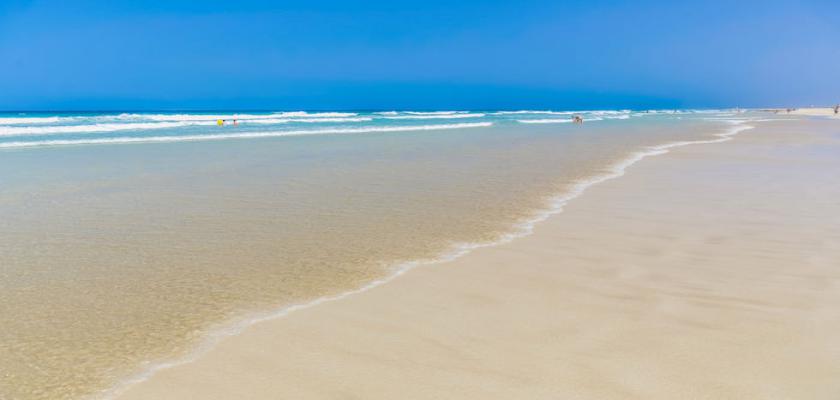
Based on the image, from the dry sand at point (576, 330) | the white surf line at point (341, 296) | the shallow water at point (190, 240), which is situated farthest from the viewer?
the shallow water at point (190, 240)

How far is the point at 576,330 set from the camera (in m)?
3.91

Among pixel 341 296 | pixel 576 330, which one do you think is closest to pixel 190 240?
pixel 341 296

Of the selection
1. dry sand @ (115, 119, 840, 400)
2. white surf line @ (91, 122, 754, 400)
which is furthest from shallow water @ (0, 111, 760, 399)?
dry sand @ (115, 119, 840, 400)

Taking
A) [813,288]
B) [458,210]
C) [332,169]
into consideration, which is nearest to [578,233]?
[458,210]

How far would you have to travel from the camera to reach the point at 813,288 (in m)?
4.77

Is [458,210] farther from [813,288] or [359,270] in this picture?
[813,288]

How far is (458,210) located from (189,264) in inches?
148

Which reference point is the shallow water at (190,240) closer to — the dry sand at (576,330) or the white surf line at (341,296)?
the white surf line at (341,296)

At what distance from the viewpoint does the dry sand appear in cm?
316

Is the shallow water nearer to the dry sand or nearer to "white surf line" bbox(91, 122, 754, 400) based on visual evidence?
"white surf line" bbox(91, 122, 754, 400)

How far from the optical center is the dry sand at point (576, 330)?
3156 millimetres

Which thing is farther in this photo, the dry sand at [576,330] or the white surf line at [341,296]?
the white surf line at [341,296]

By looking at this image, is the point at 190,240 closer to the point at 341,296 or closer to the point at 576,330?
the point at 341,296

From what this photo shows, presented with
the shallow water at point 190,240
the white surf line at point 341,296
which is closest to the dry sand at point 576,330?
the white surf line at point 341,296
